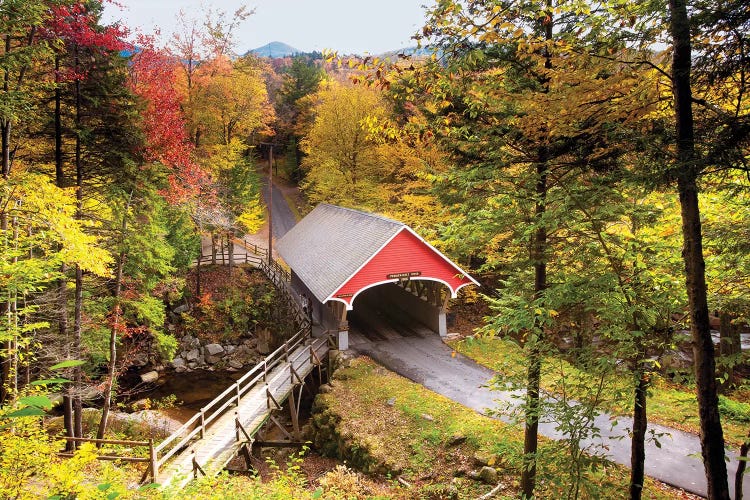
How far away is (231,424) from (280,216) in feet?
107

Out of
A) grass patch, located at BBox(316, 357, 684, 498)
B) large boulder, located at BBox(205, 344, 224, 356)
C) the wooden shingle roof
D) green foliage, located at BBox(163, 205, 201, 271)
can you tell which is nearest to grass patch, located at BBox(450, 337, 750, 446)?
grass patch, located at BBox(316, 357, 684, 498)

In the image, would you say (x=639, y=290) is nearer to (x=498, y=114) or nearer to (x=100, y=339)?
(x=498, y=114)

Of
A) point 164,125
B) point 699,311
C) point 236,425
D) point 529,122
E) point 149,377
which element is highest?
point 164,125

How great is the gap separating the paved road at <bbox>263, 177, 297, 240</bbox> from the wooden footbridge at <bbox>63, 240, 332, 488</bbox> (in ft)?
68.6

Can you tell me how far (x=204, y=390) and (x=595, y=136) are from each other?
19.1 meters

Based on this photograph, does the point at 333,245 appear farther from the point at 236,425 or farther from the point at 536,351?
the point at 536,351

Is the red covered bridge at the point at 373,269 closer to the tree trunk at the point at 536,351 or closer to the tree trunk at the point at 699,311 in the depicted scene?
the tree trunk at the point at 536,351

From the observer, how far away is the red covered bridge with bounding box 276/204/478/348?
58.1ft

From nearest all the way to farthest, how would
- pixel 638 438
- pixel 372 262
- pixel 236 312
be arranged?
1. pixel 638 438
2. pixel 372 262
3. pixel 236 312

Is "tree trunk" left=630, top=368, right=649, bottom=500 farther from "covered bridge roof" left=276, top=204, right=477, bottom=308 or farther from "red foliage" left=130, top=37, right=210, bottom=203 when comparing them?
"red foliage" left=130, top=37, right=210, bottom=203

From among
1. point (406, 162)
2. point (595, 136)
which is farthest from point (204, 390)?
point (595, 136)

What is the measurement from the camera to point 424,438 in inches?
469

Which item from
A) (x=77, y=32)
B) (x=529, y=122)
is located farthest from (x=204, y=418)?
(x=529, y=122)

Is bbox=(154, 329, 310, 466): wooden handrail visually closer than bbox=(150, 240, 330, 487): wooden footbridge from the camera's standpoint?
Yes
